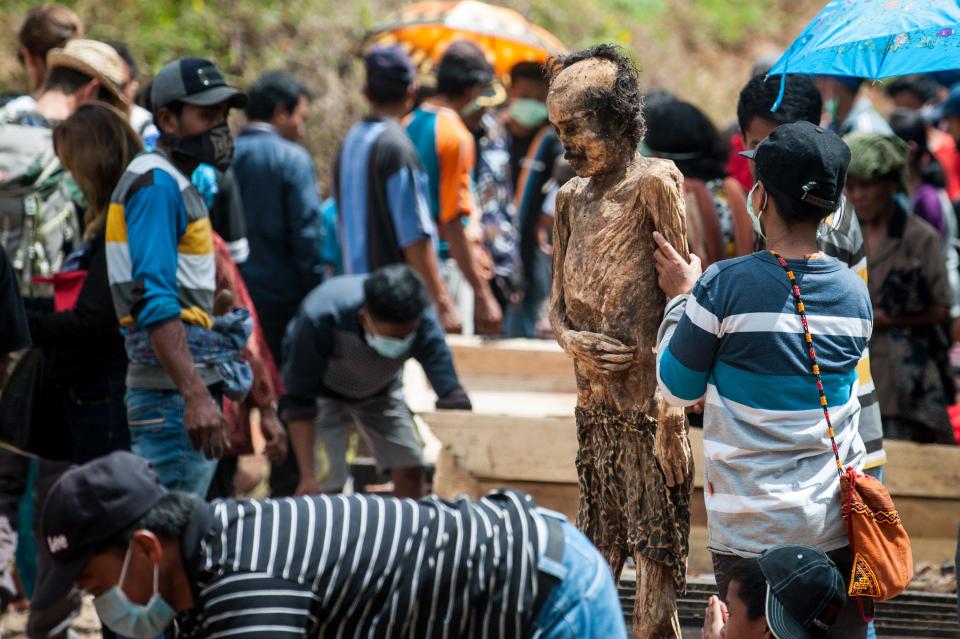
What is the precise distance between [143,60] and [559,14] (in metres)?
5.01

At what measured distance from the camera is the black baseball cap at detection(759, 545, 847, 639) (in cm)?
300

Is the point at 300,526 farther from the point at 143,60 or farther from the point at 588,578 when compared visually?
the point at 143,60

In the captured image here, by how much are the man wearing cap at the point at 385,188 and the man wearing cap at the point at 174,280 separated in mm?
2005

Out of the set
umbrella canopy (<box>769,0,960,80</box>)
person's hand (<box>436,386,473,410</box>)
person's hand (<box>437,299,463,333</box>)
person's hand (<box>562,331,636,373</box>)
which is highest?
umbrella canopy (<box>769,0,960,80</box>)

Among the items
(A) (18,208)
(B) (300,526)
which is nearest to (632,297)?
(B) (300,526)

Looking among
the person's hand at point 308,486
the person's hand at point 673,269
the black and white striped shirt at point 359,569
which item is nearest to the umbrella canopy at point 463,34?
the person's hand at point 308,486

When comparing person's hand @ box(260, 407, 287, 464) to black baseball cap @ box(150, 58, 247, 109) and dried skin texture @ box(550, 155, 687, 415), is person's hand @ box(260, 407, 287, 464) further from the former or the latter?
dried skin texture @ box(550, 155, 687, 415)

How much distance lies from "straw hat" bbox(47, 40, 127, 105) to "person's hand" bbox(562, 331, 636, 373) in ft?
8.11

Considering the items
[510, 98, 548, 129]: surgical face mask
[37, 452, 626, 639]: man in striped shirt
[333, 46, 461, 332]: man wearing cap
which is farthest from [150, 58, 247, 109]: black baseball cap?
[510, 98, 548, 129]: surgical face mask

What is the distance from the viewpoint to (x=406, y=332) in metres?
5.62

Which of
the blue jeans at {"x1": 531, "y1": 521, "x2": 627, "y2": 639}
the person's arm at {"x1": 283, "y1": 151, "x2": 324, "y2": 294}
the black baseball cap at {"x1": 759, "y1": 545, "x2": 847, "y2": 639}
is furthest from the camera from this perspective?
the person's arm at {"x1": 283, "y1": 151, "x2": 324, "y2": 294}

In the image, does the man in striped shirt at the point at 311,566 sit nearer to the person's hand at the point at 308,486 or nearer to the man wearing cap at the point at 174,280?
the man wearing cap at the point at 174,280

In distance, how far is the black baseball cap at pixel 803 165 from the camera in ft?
10.2

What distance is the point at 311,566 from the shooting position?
2.57 metres
